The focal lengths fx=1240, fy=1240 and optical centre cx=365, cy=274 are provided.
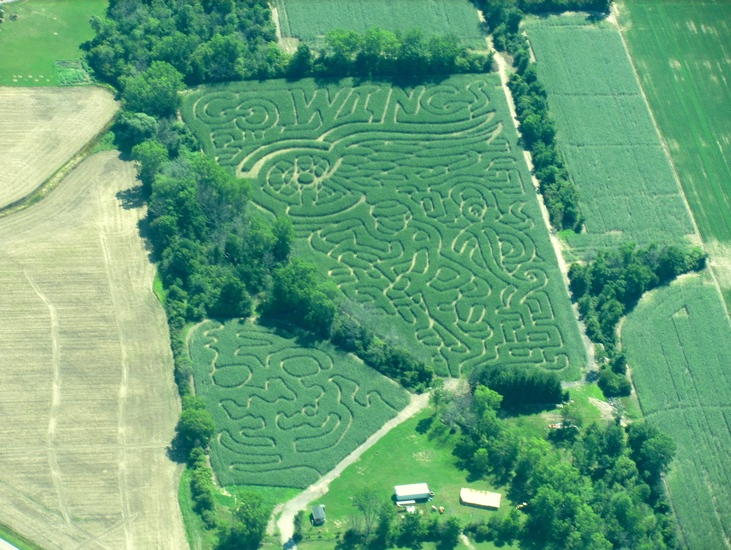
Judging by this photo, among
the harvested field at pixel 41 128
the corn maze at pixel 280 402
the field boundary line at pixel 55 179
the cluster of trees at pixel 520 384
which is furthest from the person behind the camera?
the harvested field at pixel 41 128

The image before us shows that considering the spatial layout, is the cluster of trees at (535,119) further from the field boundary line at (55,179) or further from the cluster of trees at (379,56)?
the field boundary line at (55,179)

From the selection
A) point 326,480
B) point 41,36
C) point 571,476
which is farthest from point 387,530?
point 41,36

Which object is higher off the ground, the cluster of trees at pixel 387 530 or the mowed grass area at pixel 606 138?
the mowed grass area at pixel 606 138

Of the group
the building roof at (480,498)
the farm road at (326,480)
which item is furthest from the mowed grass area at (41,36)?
the building roof at (480,498)

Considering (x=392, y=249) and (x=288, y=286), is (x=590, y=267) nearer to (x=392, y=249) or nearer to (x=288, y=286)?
(x=392, y=249)

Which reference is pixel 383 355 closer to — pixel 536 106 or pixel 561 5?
pixel 536 106

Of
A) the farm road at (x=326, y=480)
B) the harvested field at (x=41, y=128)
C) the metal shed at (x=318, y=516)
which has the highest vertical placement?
the harvested field at (x=41, y=128)

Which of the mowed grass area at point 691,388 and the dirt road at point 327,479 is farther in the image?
the mowed grass area at point 691,388
